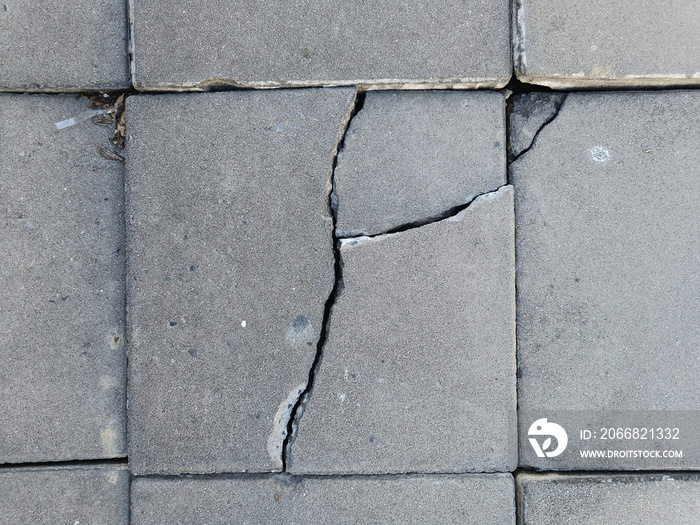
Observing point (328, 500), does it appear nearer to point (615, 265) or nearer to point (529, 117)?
point (615, 265)

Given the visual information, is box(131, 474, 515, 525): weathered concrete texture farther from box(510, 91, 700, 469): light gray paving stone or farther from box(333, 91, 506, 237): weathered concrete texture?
box(333, 91, 506, 237): weathered concrete texture

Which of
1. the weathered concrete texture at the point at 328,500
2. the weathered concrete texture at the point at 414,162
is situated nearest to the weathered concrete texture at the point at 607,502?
the weathered concrete texture at the point at 328,500

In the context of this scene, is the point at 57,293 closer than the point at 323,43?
No

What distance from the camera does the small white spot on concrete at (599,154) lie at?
6.03 feet

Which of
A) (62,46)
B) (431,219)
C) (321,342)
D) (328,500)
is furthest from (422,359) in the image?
(62,46)

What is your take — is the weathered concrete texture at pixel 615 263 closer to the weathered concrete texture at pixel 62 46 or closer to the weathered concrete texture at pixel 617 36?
the weathered concrete texture at pixel 617 36

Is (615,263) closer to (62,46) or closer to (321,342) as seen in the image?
(321,342)

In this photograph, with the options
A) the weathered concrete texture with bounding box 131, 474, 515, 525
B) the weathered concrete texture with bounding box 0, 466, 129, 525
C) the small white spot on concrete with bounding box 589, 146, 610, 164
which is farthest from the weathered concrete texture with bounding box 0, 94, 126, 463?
the small white spot on concrete with bounding box 589, 146, 610, 164

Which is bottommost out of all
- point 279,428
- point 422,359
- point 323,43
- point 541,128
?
point 279,428

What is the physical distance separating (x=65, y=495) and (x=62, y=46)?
1806mm

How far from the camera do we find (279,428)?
1783 mm

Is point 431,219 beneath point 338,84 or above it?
beneath

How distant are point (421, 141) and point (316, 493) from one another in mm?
1429

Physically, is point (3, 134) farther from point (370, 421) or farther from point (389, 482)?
point (389, 482)
